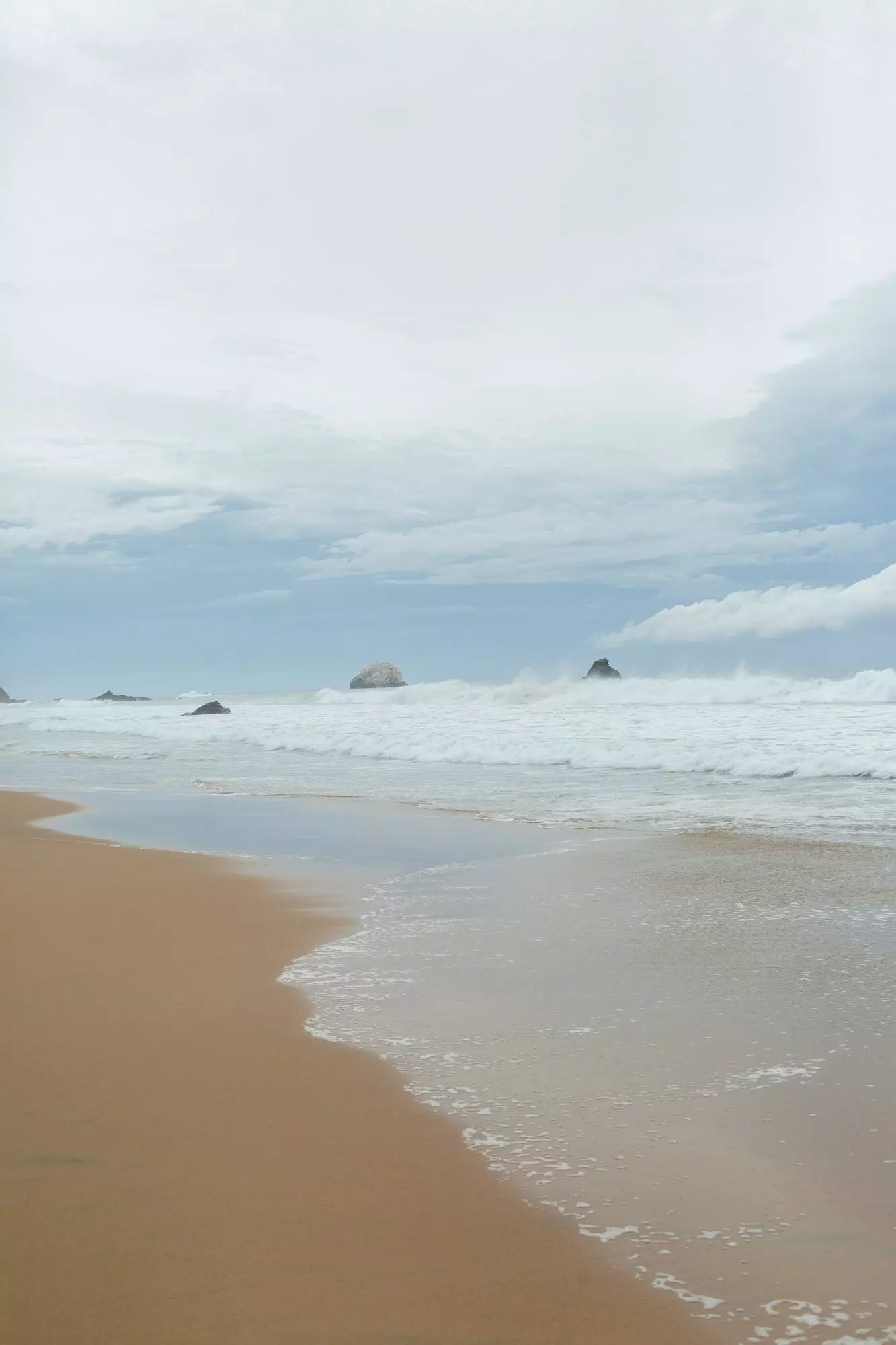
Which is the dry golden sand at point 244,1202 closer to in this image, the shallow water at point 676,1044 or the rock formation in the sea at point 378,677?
the shallow water at point 676,1044

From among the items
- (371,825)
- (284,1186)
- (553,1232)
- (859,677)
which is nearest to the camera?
(553,1232)

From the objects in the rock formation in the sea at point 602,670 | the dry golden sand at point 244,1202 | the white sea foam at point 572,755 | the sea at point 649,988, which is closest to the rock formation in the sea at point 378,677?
the rock formation in the sea at point 602,670

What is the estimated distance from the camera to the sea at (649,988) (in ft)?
7.26

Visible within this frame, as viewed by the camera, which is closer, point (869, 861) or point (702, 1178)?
point (702, 1178)

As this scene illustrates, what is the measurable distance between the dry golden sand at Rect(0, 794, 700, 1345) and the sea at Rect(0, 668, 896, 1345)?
128 millimetres

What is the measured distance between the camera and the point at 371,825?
9.51m

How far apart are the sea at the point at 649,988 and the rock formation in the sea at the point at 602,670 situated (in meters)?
36.6

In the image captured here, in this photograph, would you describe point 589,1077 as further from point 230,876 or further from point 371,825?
point 371,825

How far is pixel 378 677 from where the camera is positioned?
202 feet

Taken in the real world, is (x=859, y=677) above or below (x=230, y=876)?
above

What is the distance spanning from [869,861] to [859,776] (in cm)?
611

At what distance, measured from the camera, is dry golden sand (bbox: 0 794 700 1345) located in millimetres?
1918

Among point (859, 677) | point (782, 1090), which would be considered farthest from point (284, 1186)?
point (859, 677)

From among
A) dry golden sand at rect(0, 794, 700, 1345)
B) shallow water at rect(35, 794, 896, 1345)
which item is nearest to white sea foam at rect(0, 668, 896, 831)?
shallow water at rect(35, 794, 896, 1345)
